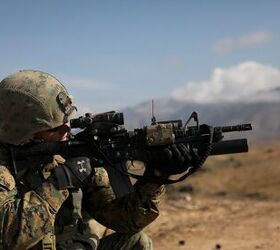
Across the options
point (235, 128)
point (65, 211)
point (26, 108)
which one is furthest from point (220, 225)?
point (26, 108)

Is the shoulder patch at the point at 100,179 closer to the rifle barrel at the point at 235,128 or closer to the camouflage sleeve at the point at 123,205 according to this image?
the camouflage sleeve at the point at 123,205

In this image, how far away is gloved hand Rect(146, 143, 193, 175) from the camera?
14.1 ft

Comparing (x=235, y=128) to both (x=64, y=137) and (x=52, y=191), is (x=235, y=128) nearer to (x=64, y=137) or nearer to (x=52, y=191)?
(x=64, y=137)

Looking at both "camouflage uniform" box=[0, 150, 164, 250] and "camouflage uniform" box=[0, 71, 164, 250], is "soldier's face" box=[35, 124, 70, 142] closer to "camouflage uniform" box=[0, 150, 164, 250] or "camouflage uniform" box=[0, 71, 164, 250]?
"camouflage uniform" box=[0, 71, 164, 250]

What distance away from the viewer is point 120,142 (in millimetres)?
4395

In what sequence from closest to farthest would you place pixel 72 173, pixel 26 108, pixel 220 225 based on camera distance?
pixel 72 173 → pixel 26 108 → pixel 220 225

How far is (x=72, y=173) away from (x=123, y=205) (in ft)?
2.71

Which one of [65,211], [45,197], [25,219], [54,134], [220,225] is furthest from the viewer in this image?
[220,225]

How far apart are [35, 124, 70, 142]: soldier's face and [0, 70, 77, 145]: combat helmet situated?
2.0 inches

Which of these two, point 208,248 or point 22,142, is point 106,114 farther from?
point 208,248

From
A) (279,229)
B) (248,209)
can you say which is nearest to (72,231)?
(279,229)

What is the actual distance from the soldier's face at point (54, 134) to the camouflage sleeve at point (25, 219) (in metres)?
0.59

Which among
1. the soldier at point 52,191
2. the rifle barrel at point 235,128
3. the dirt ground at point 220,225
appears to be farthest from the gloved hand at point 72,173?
the dirt ground at point 220,225

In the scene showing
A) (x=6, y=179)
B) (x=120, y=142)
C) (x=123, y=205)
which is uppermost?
(x=120, y=142)
